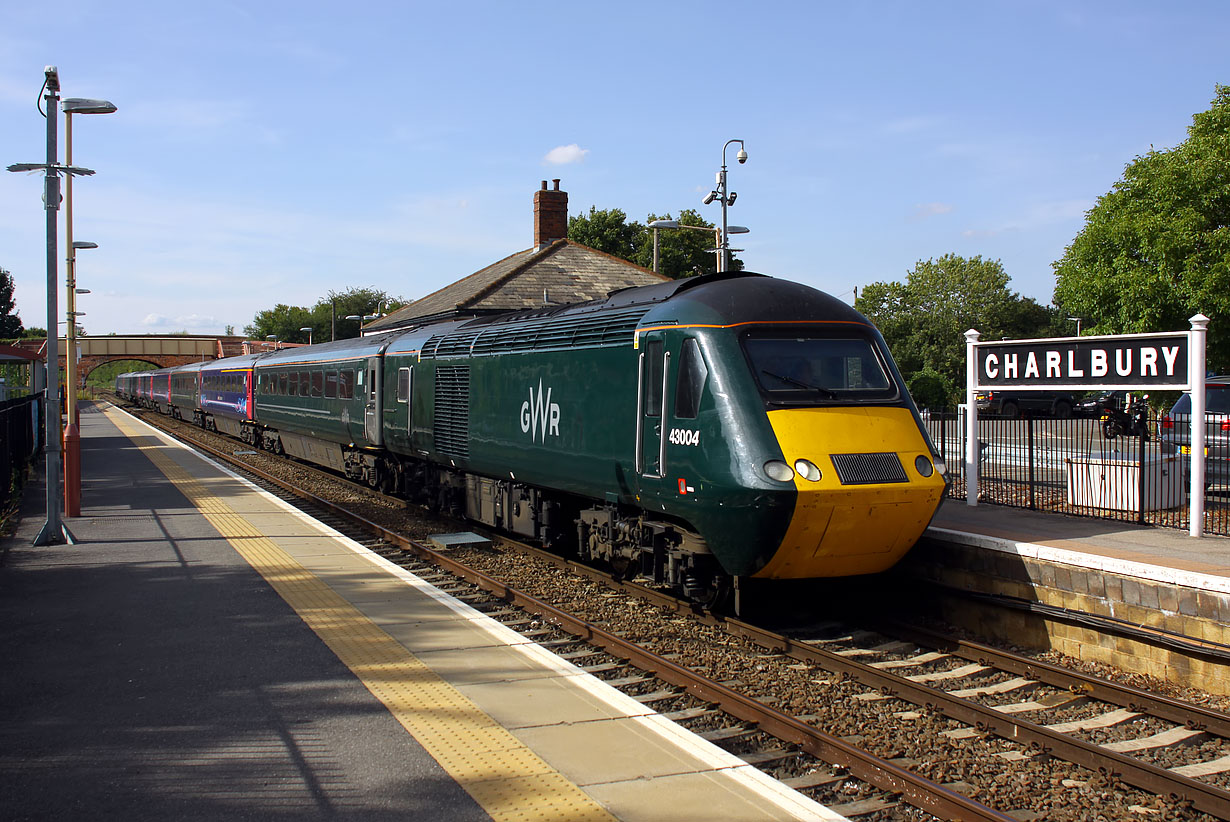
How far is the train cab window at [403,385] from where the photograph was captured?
631 inches

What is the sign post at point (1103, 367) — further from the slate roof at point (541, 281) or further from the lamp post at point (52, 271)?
the slate roof at point (541, 281)

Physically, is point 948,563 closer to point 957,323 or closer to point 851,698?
point 851,698

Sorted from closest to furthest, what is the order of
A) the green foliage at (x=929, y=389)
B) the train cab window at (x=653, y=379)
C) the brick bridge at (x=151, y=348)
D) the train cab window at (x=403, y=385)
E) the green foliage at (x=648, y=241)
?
the train cab window at (x=653, y=379) → the train cab window at (x=403, y=385) → the green foliage at (x=929, y=389) → the green foliage at (x=648, y=241) → the brick bridge at (x=151, y=348)

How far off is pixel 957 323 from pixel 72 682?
61.1 metres

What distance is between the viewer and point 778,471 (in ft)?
25.0

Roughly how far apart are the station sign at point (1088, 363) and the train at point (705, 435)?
361 centimetres

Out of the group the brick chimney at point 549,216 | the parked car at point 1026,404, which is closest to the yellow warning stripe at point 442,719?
the brick chimney at point 549,216

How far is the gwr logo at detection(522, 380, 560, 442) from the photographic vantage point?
35.5 feet

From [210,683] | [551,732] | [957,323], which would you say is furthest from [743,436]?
[957,323]

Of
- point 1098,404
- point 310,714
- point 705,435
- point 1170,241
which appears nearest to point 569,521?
point 705,435

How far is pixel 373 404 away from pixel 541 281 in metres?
13.5

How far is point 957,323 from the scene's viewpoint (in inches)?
2425

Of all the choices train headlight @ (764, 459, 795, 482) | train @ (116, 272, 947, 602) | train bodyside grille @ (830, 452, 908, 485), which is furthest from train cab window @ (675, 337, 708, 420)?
train bodyside grille @ (830, 452, 908, 485)

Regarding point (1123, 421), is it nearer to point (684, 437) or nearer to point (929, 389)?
point (684, 437)
